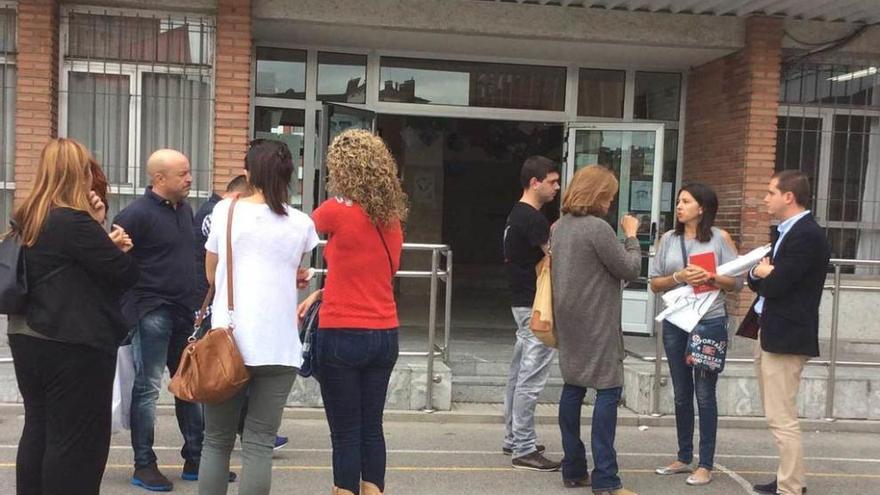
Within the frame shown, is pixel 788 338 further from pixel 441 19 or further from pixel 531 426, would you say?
pixel 441 19

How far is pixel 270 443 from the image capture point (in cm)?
321

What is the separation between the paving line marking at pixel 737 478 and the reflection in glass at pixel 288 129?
551 centimetres

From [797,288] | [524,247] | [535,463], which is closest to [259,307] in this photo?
[524,247]

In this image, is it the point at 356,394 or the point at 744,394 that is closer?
the point at 356,394

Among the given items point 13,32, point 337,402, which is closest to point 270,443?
point 337,402

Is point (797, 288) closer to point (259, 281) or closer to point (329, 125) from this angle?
point (259, 281)

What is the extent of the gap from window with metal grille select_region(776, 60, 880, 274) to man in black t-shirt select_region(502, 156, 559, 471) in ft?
16.9

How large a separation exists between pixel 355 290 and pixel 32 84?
5.61 m

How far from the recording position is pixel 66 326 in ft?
9.95

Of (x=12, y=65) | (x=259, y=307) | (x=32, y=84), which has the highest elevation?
(x=12, y=65)

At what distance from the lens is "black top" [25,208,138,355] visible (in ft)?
9.93

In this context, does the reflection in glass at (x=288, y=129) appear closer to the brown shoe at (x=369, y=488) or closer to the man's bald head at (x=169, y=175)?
the man's bald head at (x=169, y=175)

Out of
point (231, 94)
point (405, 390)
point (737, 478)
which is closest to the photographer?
point (737, 478)

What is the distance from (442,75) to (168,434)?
5.48 m
